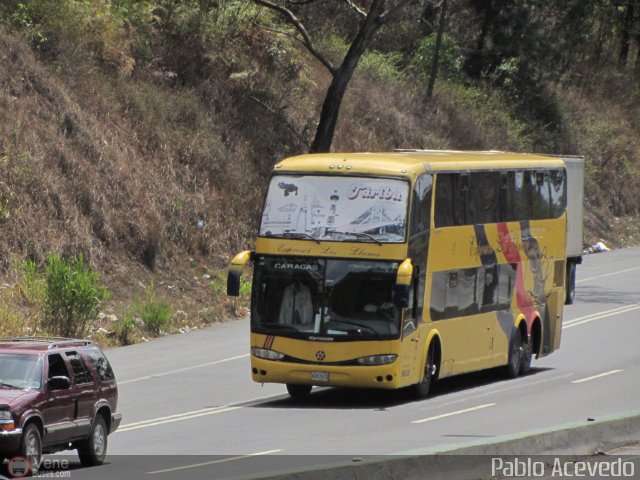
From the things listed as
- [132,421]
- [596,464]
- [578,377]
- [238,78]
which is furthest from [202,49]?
[596,464]

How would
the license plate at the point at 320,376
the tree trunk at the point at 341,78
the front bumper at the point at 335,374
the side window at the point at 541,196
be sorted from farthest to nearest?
the tree trunk at the point at 341,78
the side window at the point at 541,196
the license plate at the point at 320,376
the front bumper at the point at 335,374

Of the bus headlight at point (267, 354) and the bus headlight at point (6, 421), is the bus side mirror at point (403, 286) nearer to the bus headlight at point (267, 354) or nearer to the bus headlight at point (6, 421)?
the bus headlight at point (267, 354)

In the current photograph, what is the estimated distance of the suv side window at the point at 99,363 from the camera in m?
15.1

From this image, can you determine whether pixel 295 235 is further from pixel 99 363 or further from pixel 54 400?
pixel 54 400

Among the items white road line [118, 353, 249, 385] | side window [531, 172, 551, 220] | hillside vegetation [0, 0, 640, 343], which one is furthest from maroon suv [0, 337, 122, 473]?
side window [531, 172, 551, 220]

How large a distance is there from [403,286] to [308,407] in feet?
8.30

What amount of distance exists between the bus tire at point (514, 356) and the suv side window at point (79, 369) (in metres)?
11.3

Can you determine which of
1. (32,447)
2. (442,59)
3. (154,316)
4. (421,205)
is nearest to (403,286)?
(421,205)

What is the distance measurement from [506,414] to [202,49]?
24.3 metres

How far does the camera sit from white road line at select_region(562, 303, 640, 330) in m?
31.9

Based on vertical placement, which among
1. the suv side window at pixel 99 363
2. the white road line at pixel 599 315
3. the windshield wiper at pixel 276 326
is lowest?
the white road line at pixel 599 315

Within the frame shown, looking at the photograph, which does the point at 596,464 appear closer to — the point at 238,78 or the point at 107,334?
the point at 107,334

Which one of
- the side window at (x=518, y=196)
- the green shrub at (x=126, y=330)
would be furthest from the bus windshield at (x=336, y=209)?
the green shrub at (x=126, y=330)

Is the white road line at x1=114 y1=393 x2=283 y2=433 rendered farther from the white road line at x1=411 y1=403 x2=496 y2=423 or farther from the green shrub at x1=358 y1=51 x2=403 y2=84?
the green shrub at x1=358 y1=51 x2=403 y2=84
